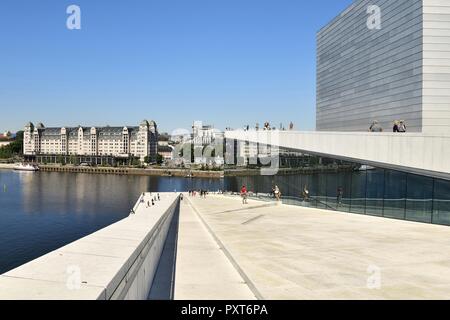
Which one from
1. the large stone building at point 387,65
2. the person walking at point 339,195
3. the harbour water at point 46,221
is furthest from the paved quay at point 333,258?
the large stone building at point 387,65

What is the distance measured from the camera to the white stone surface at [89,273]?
4707mm

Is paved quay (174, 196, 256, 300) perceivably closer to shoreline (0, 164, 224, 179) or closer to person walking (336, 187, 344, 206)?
person walking (336, 187, 344, 206)

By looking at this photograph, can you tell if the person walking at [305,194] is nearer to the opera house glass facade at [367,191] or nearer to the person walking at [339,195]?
the opera house glass facade at [367,191]

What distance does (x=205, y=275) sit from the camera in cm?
956

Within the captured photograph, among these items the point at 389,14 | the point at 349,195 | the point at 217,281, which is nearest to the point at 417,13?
the point at 389,14

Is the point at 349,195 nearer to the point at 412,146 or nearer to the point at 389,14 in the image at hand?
the point at 412,146

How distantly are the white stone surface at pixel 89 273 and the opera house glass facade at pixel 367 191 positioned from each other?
14293 millimetres

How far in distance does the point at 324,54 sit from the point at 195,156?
115m

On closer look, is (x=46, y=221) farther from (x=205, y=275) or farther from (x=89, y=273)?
(x=89, y=273)

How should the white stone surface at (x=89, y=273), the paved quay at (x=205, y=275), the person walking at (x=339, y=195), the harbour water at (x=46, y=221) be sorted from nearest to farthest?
1. the white stone surface at (x=89, y=273)
2. the paved quay at (x=205, y=275)
3. the person walking at (x=339, y=195)
4. the harbour water at (x=46, y=221)

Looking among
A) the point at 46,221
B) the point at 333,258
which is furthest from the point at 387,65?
the point at 333,258

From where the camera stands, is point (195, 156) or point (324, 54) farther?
point (195, 156)

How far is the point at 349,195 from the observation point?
79.7 ft
